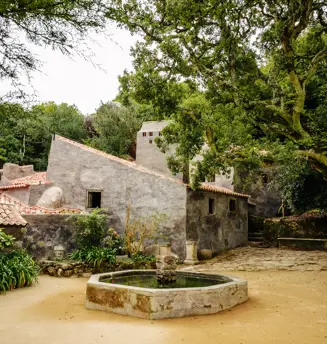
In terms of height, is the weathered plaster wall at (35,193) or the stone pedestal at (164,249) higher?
the weathered plaster wall at (35,193)

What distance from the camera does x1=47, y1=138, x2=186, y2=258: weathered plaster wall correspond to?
16.0 metres

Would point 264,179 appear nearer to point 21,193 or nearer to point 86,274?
point 86,274

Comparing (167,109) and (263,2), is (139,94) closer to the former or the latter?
(167,109)

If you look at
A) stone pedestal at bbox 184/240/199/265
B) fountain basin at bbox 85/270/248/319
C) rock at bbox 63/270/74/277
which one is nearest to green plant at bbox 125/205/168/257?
stone pedestal at bbox 184/240/199/265

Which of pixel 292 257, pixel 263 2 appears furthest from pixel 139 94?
pixel 292 257

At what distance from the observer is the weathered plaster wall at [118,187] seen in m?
16.0

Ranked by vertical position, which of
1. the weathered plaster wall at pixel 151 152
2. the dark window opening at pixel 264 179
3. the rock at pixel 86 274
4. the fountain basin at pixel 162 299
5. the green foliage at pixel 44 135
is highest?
the green foliage at pixel 44 135

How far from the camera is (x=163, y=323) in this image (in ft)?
21.5

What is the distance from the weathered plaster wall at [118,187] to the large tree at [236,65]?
257 cm

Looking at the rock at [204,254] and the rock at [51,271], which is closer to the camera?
the rock at [51,271]

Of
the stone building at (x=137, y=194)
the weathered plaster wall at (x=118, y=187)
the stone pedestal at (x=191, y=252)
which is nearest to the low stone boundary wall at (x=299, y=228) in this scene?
the stone building at (x=137, y=194)

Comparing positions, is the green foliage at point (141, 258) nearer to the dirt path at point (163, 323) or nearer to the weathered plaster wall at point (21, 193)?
the dirt path at point (163, 323)

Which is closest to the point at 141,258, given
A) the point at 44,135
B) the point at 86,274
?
the point at 86,274

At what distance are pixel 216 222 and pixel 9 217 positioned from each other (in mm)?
10941
